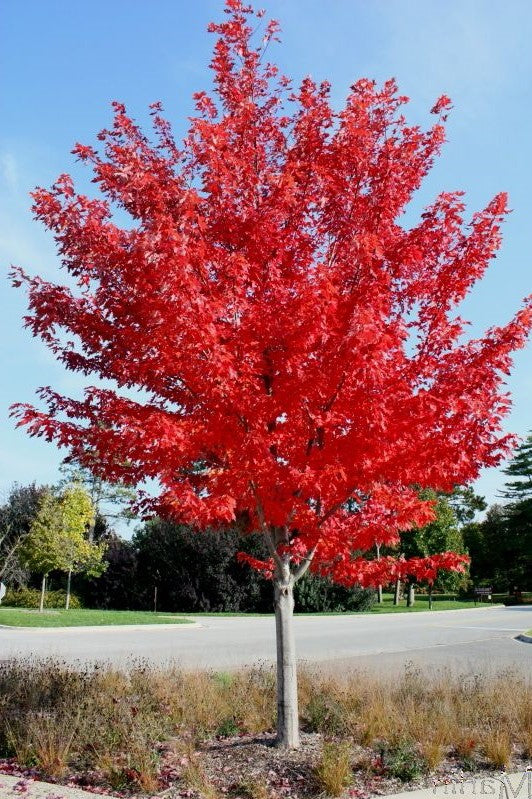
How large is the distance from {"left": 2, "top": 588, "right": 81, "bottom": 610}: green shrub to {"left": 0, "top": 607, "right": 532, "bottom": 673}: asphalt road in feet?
47.8

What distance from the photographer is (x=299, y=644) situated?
1928 centimetres

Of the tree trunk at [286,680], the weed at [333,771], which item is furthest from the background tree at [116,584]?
the weed at [333,771]

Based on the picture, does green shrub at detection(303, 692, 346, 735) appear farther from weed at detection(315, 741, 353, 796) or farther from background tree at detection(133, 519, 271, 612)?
background tree at detection(133, 519, 271, 612)

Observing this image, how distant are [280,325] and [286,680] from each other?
3.42 metres

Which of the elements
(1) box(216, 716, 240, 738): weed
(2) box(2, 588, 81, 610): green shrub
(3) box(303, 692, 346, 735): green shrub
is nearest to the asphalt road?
(3) box(303, 692, 346, 735): green shrub

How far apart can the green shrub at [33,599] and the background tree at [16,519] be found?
72 centimetres

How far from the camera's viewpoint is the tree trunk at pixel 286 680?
7000 millimetres

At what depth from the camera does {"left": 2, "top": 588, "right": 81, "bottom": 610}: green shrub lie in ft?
128

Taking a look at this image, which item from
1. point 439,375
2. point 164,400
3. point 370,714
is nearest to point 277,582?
point 370,714

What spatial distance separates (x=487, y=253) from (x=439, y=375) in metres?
1.29

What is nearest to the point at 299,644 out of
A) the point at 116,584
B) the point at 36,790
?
the point at 36,790

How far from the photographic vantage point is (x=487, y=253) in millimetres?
7133

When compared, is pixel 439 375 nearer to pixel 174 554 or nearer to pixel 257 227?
pixel 257 227

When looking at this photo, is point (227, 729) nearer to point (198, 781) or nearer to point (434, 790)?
point (198, 781)
